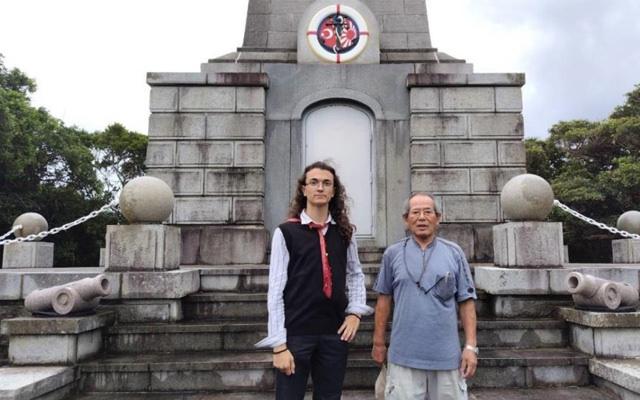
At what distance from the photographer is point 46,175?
2619 centimetres

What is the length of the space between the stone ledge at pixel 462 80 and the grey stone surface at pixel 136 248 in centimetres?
591

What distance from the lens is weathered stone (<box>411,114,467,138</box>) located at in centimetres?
959

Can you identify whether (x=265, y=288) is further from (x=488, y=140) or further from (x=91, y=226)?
(x=91, y=226)

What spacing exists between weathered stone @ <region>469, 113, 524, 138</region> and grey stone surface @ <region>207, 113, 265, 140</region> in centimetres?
418

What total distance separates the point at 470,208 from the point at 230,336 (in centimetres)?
561

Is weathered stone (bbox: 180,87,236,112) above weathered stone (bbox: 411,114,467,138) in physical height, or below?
above

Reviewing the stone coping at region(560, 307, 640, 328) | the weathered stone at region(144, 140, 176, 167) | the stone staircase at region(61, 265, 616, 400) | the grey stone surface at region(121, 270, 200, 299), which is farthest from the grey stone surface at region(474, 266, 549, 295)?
the weathered stone at region(144, 140, 176, 167)

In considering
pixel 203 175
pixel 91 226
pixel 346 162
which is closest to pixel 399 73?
pixel 346 162

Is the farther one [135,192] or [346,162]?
[346,162]

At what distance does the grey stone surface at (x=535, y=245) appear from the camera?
20.2 feet

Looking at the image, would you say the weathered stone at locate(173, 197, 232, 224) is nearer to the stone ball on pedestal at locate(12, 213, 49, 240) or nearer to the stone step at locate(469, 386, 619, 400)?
the stone ball on pedestal at locate(12, 213, 49, 240)

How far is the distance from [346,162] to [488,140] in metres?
2.81

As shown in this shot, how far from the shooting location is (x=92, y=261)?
26609 millimetres

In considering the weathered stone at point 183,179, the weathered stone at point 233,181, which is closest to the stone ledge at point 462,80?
the weathered stone at point 233,181
